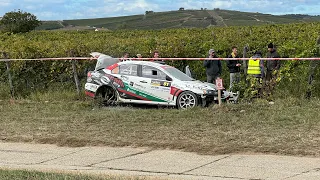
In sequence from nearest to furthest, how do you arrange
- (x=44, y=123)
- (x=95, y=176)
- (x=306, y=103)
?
1. (x=95, y=176)
2. (x=44, y=123)
3. (x=306, y=103)

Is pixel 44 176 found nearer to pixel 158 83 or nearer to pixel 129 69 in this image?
pixel 158 83

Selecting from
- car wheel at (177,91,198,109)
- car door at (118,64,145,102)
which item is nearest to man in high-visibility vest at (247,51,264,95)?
car wheel at (177,91,198,109)

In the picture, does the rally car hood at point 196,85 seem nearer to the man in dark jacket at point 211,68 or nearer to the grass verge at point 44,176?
the man in dark jacket at point 211,68

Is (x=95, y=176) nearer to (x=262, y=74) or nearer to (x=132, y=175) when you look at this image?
(x=132, y=175)

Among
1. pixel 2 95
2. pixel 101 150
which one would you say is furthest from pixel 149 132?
pixel 2 95

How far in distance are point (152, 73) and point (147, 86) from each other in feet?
1.34

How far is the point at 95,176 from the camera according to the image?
22.3ft

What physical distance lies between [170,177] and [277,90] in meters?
7.79

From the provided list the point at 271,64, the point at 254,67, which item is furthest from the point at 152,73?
the point at 271,64

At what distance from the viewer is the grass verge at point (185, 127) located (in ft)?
29.0

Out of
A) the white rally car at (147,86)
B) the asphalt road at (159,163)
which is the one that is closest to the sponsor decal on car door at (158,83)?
the white rally car at (147,86)

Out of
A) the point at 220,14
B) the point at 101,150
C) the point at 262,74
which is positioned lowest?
the point at 101,150

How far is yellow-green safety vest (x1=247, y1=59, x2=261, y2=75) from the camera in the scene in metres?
14.7

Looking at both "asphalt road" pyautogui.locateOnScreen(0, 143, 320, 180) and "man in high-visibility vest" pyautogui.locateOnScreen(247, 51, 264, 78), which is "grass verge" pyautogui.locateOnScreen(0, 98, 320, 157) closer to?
"asphalt road" pyautogui.locateOnScreen(0, 143, 320, 180)
